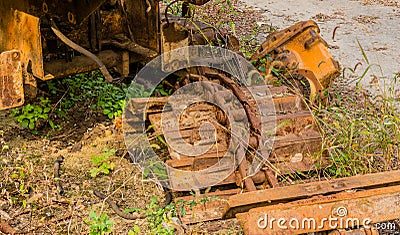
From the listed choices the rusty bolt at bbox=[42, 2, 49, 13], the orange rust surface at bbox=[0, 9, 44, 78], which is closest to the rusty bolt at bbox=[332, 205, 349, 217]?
the orange rust surface at bbox=[0, 9, 44, 78]

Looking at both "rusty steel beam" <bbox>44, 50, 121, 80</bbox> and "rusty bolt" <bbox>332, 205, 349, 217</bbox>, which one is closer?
"rusty bolt" <bbox>332, 205, 349, 217</bbox>

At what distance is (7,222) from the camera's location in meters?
3.40

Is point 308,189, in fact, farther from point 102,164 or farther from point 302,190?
point 102,164

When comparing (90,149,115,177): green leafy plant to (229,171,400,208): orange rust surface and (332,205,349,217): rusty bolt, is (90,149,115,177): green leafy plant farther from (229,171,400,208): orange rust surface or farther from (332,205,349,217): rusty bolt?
(332,205,349,217): rusty bolt

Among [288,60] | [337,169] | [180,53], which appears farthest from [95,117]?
[337,169]

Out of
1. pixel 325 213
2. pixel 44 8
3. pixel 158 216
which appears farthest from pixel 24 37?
pixel 325 213

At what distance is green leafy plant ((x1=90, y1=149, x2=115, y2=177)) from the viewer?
12.9ft

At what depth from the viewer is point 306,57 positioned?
4.44 meters

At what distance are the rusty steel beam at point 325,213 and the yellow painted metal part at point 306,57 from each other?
5.72ft

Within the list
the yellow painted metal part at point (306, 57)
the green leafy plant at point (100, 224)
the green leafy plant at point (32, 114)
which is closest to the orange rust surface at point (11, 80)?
the green leafy plant at point (32, 114)

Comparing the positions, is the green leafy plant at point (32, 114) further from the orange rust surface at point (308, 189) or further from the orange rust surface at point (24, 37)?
the orange rust surface at point (308, 189)

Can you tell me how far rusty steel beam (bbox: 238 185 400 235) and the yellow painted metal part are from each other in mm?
1742

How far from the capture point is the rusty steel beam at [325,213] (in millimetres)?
2537

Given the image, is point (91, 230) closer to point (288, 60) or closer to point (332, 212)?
point (332, 212)
